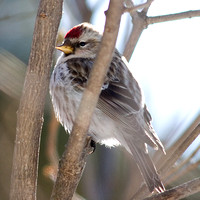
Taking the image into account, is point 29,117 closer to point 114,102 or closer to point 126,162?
point 114,102

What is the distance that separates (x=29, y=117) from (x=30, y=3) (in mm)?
4026

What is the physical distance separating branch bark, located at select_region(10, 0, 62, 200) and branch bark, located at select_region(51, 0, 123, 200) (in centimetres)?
25

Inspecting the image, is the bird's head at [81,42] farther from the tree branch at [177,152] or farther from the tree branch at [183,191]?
the tree branch at [183,191]

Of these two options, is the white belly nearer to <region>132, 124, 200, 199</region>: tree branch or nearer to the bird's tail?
the bird's tail

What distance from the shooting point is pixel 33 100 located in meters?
3.38

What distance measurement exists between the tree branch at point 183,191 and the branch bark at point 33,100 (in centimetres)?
92

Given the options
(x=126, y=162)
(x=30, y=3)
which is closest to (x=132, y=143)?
(x=126, y=162)

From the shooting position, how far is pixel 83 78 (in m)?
4.29

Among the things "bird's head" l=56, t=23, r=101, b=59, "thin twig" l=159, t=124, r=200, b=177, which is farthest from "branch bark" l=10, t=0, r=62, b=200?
"bird's head" l=56, t=23, r=101, b=59

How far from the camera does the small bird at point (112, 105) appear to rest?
3.97 meters

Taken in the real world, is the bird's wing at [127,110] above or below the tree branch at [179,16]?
below

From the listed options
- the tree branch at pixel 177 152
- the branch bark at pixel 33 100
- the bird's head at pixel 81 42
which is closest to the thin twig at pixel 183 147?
the tree branch at pixel 177 152

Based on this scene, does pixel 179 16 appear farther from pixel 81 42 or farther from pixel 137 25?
pixel 81 42

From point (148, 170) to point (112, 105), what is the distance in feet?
2.06
